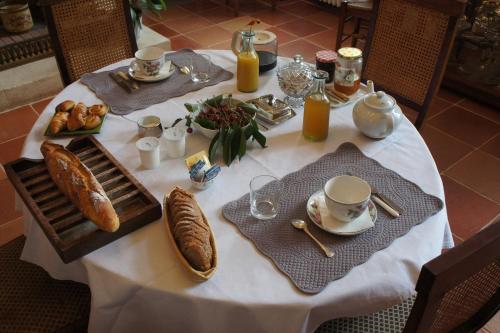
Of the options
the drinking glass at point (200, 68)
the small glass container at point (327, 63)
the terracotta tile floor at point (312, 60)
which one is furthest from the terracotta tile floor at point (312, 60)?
the drinking glass at point (200, 68)

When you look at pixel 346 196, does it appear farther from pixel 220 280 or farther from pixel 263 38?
pixel 263 38

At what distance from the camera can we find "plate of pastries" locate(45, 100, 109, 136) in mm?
1278

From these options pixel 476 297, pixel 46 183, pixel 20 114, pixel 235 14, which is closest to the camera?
pixel 476 297

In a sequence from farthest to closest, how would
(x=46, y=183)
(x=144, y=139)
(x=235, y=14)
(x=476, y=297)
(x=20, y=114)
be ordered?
(x=235, y=14) < (x=20, y=114) < (x=144, y=139) < (x=46, y=183) < (x=476, y=297)

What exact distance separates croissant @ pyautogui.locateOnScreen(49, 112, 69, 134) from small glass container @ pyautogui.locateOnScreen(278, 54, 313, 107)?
66cm

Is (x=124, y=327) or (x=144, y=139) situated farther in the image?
(x=144, y=139)

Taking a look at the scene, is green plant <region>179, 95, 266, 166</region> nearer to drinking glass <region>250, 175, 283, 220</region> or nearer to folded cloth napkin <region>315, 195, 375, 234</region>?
drinking glass <region>250, 175, 283, 220</region>

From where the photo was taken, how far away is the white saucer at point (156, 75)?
1.55 meters

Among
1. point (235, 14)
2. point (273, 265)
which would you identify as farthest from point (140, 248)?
point (235, 14)

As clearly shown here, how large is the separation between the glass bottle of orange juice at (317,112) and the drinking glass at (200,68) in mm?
452

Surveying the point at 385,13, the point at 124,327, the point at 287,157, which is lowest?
the point at 124,327

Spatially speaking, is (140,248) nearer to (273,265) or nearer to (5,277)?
(273,265)

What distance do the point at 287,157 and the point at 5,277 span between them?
804 mm

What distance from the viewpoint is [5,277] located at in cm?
120
